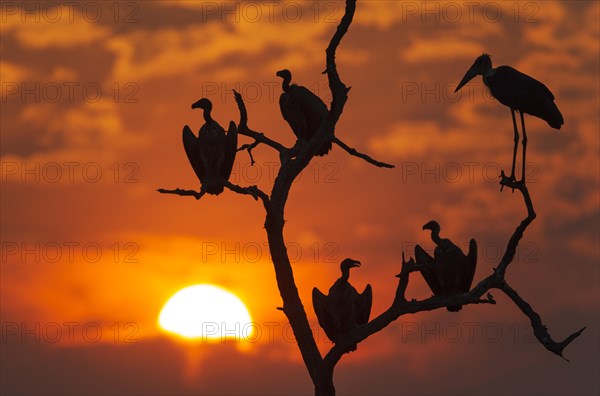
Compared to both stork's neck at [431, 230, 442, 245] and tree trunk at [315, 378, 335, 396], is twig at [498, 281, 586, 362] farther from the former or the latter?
tree trunk at [315, 378, 335, 396]

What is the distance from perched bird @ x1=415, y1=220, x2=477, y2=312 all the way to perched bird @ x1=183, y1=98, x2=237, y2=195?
10.9 ft

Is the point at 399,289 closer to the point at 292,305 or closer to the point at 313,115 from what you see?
the point at 292,305

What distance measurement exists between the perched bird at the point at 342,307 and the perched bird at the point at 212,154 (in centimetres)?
279

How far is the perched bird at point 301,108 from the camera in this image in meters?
22.4

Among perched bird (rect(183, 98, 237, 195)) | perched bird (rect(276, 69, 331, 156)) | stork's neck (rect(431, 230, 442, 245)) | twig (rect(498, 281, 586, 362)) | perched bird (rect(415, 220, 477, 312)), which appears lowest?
twig (rect(498, 281, 586, 362))

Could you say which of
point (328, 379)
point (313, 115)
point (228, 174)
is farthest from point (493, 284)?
point (313, 115)

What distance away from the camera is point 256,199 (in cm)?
1794

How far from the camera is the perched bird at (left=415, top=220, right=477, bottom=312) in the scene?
19203 mm

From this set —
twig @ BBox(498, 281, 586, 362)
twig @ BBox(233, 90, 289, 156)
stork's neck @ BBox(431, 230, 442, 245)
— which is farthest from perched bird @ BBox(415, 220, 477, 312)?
twig @ BBox(233, 90, 289, 156)

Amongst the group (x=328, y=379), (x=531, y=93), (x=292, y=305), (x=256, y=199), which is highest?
(x=531, y=93)

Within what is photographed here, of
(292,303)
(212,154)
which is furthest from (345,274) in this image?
(212,154)

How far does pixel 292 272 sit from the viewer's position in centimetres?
1959

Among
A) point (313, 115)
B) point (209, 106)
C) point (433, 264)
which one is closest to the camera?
point (433, 264)

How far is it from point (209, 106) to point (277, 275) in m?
3.35
